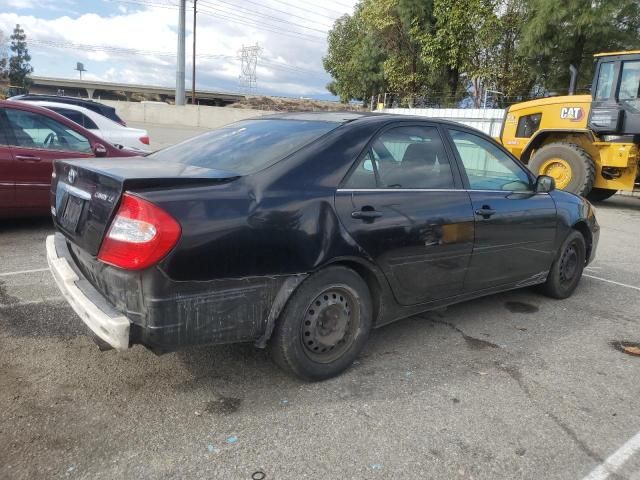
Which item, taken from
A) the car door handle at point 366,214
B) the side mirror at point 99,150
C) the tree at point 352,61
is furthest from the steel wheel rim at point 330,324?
the tree at point 352,61

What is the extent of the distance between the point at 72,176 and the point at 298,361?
1717 mm

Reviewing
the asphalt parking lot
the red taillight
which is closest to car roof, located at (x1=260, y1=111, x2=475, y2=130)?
the red taillight

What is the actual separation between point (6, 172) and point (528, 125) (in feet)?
36.2

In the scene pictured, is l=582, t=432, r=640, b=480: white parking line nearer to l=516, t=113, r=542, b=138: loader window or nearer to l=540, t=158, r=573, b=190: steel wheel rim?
l=540, t=158, r=573, b=190: steel wheel rim

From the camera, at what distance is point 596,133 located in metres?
10.7

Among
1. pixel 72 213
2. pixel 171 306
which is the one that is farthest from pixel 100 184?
pixel 171 306

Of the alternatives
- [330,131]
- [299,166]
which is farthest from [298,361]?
[330,131]

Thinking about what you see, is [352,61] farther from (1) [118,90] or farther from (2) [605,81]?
(1) [118,90]

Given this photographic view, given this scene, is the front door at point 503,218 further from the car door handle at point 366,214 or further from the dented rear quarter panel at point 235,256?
A: the dented rear quarter panel at point 235,256

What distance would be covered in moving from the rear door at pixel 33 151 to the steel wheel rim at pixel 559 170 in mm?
9380

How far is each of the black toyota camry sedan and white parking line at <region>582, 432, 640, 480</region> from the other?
1400mm

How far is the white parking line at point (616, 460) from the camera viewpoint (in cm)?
246

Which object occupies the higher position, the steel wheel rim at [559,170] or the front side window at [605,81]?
the front side window at [605,81]

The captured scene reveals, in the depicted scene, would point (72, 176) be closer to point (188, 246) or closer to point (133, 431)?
point (188, 246)
